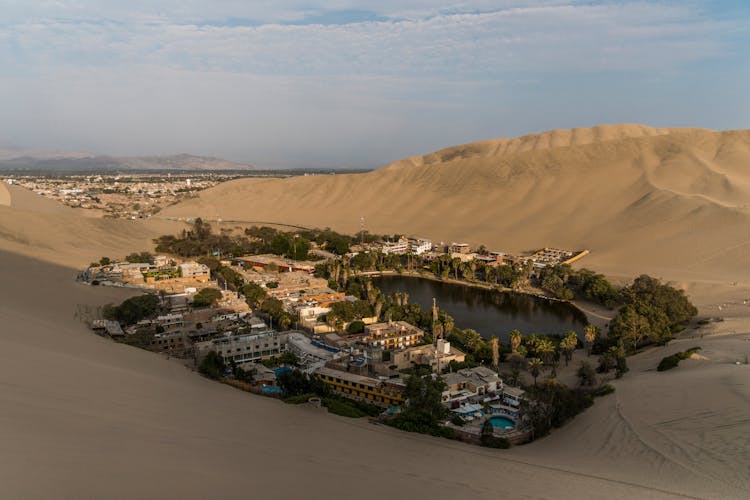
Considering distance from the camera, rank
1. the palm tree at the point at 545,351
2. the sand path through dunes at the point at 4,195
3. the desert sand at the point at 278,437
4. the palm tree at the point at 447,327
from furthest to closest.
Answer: the sand path through dunes at the point at 4,195 → the palm tree at the point at 447,327 → the palm tree at the point at 545,351 → the desert sand at the point at 278,437

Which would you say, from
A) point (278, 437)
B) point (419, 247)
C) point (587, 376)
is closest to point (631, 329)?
point (587, 376)

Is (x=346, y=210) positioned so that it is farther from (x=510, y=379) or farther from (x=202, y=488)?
(x=202, y=488)

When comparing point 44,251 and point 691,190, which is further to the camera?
point 691,190

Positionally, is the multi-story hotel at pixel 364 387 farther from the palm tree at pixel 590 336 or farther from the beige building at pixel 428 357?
the palm tree at pixel 590 336

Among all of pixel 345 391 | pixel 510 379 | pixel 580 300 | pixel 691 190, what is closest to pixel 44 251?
pixel 345 391

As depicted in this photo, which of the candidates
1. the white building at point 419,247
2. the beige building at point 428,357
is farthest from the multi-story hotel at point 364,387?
the white building at point 419,247

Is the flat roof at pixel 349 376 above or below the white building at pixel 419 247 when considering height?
below
